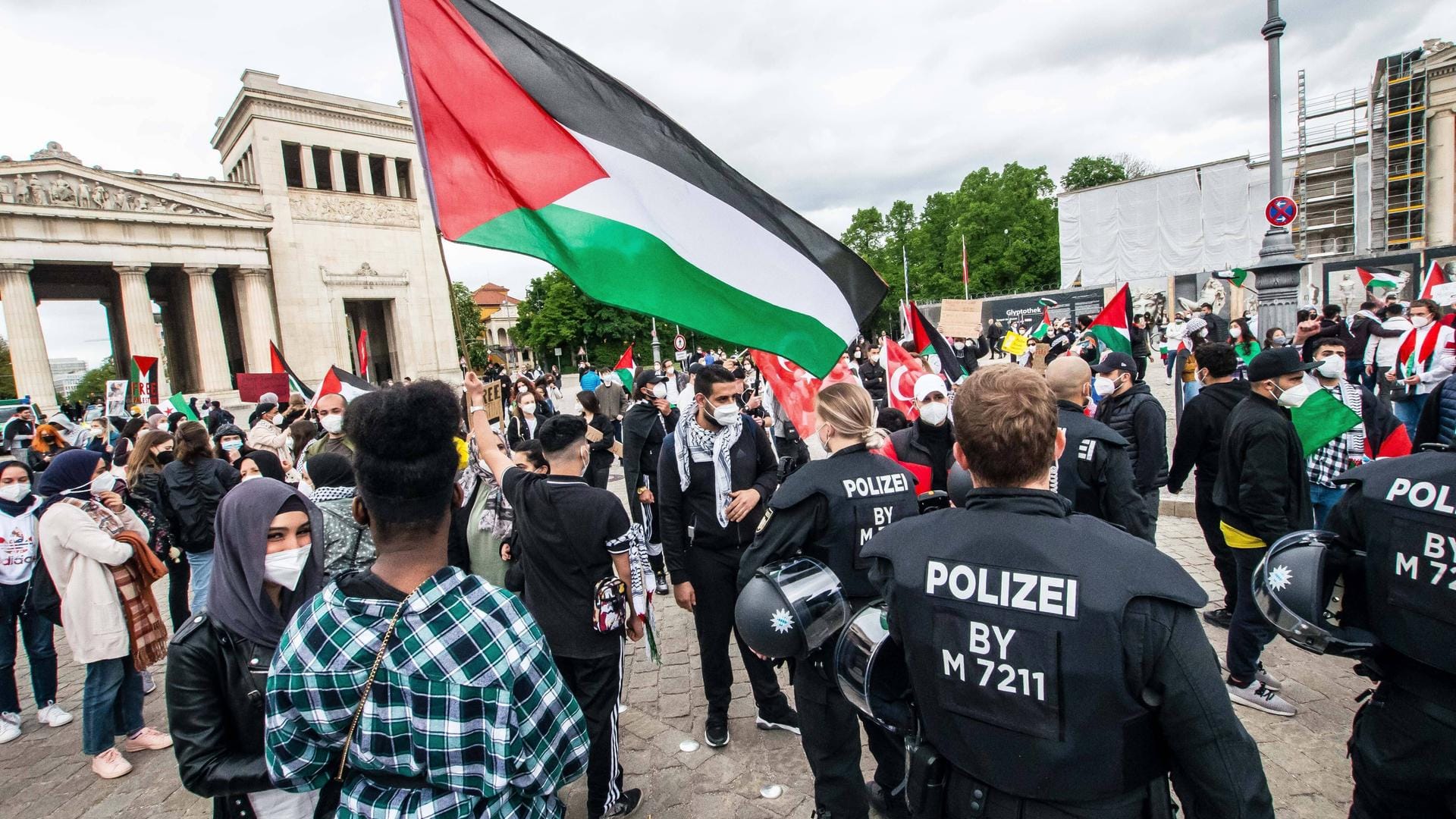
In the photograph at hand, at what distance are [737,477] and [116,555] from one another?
3526 mm

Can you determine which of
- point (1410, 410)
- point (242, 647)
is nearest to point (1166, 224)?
point (1410, 410)

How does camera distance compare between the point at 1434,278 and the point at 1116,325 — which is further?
the point at 1116,325

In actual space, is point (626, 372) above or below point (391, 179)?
below

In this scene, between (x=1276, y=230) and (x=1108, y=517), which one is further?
(x=1276, y=230)

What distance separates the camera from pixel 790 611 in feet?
8.38

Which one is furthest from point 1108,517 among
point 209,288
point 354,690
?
point 209,288

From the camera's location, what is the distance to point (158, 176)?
35.0m

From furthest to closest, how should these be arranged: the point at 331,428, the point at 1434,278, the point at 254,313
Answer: the point at 254,313 < the point at 1434,278 < the point at 331,428

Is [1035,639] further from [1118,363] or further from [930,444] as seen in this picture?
[1118,363]

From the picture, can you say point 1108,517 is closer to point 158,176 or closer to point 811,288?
point 811,288

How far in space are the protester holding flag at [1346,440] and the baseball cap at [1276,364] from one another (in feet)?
1.92

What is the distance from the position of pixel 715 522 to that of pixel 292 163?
45.6 metres

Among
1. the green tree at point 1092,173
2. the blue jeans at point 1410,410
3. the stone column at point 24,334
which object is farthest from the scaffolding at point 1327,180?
the stone column at point 24,334

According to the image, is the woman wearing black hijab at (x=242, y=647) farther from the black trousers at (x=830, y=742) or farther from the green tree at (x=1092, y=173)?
the green tree at (x=1092, y=173)
